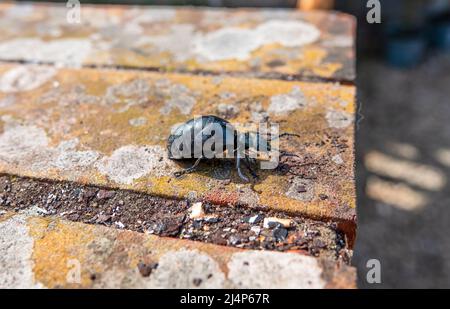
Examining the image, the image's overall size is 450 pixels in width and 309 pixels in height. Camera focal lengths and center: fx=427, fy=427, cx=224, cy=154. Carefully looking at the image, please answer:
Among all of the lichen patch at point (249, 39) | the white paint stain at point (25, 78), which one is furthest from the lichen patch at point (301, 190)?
the white paint stain at point (25, 78)

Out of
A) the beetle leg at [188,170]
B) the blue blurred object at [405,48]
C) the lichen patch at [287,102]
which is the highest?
the blue blurred object at [405,48]

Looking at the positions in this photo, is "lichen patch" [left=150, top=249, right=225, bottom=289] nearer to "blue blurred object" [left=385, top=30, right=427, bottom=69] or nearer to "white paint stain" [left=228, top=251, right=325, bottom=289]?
"white paint stain" [left=228, top=251, right=325, bottom=289]

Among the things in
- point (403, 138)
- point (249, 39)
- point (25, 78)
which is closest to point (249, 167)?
point (249, 39)

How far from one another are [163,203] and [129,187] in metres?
0.16

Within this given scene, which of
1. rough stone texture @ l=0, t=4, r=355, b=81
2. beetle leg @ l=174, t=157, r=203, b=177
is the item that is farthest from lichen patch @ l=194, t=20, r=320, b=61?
beetle leg @ l=174, t=157, r=203, b=177

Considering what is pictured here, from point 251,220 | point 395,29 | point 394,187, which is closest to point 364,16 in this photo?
point 395,29

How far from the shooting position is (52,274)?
53.8 inches

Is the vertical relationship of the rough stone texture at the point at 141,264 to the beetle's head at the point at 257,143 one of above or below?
below

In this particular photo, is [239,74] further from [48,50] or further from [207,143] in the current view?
[48,50]

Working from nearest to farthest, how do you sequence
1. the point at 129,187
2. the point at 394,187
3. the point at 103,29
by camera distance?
the point at 129,187, the point at 103,29, the point at 394,187

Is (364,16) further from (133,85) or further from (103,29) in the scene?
(133,85)

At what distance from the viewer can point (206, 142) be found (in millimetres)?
1747

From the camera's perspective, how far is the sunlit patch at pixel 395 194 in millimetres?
3994

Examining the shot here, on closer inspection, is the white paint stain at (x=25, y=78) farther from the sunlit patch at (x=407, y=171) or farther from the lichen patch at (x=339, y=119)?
the sunlit patch at (x=407, y=171)
